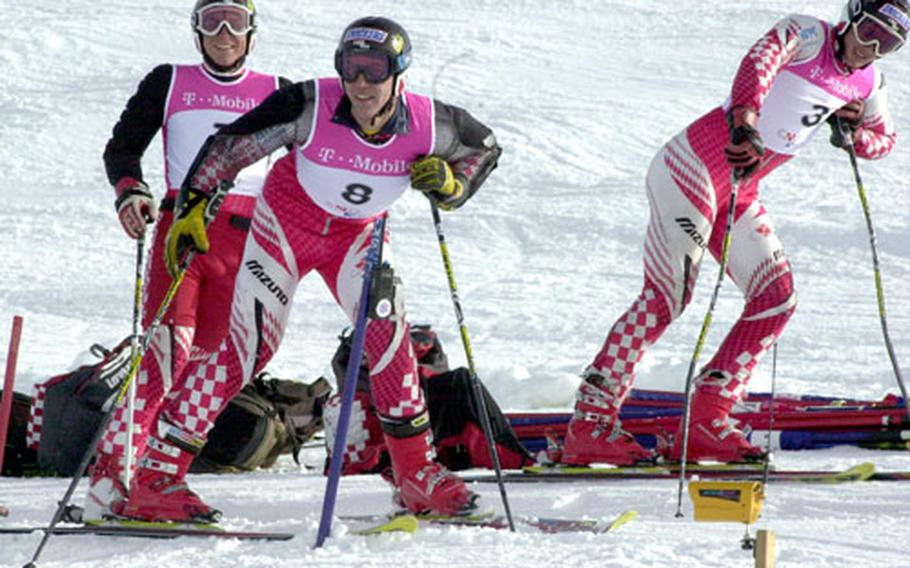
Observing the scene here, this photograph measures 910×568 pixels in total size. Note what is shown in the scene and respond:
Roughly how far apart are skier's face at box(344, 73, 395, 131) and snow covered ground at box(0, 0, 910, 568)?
1451mm

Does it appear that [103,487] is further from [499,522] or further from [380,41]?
[380,41]

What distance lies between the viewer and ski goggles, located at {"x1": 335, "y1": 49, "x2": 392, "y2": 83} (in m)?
5.71

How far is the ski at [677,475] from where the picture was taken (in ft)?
23.3

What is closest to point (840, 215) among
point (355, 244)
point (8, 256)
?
point (8, 256)

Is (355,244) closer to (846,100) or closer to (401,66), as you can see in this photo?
(401,66)

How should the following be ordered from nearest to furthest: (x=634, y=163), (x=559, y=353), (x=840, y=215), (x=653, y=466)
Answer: (x=653, y=466) < (x=559, y=353) < (x=840, y=215) < (x=634, y=163)

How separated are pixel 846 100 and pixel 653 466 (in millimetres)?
1821

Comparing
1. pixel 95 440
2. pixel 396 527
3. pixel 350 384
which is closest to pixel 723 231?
pixel 350 384

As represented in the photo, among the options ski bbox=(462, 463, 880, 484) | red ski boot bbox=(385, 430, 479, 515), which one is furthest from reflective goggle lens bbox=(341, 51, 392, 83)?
ski bbox=(462, 463, 880, 484)

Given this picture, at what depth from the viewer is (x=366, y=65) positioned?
571 cm

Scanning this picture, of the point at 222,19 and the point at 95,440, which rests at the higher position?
the point at 222,19

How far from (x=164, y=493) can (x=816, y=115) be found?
3326 millimetres

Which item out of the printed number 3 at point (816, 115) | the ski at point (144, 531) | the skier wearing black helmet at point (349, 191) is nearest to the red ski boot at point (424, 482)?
the skier wearing black helmet at point (349, 191)

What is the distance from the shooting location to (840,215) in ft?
60.3
